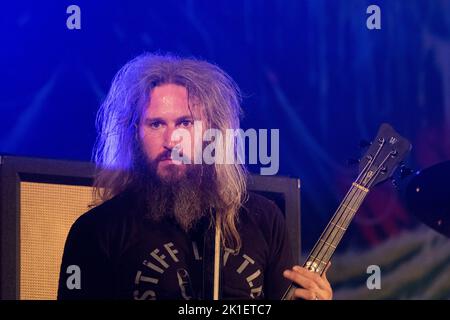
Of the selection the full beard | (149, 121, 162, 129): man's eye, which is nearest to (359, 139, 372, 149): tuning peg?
the full beard

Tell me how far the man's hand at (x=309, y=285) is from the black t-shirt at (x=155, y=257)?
0.05m

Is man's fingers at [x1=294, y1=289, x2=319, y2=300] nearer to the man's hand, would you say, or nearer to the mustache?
the man's hand

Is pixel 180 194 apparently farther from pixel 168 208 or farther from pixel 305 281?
pixel 305 281

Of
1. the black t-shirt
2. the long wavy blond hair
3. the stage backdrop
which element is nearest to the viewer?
the black t-shirt

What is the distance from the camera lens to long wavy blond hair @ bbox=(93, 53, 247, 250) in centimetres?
212

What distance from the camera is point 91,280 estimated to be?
2.04 metres

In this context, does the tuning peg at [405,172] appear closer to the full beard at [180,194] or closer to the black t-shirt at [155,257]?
the black t-shirt at [155,257]

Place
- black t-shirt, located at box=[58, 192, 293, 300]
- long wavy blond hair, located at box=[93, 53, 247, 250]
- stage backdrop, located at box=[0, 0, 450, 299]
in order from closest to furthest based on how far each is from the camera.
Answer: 1. black t-shirt, located at box=[58, 192, 293, 300]
2. long wavy blond hair, located at box=[93, 53, 247, 250]
3. stage backdrop, located at box=[0, 0, 450, 299]

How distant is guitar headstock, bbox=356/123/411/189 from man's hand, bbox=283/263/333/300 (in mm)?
257

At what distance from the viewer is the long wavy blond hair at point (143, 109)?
212 cm

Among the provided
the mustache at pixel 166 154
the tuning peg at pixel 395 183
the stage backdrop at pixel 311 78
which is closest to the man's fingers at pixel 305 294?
the stage backdrop at pixel 311 78

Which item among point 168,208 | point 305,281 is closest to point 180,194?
point 168,208

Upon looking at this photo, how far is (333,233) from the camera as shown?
2088mm
